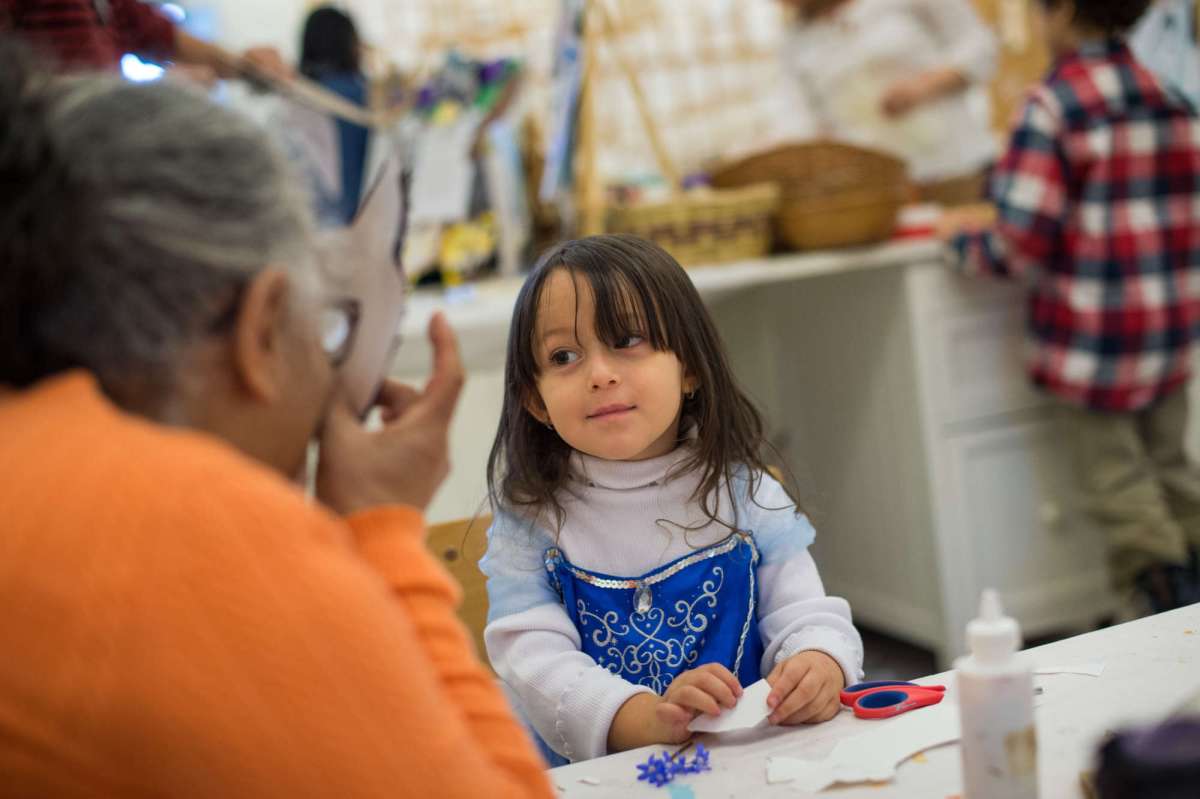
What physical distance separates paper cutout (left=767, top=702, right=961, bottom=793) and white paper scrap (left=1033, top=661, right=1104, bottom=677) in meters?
0.09

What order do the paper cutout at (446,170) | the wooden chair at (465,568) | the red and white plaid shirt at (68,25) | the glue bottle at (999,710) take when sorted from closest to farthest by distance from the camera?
1. the glue bottle at (999,710)
2. the wooden chair at (465,568)
3. the red and white plaid shirt at (68,25)
4. the paper cutout at (446,170)

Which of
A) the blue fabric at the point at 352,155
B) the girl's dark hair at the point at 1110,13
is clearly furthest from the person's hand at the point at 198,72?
the girl's dark hair at the point at 1110,13

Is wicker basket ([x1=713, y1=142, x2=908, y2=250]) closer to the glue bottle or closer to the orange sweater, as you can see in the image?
the glue bottle

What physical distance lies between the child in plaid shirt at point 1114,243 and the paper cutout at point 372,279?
181cm

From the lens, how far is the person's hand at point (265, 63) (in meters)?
1.88

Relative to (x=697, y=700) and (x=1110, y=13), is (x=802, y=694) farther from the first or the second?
(x=1110, y=13)

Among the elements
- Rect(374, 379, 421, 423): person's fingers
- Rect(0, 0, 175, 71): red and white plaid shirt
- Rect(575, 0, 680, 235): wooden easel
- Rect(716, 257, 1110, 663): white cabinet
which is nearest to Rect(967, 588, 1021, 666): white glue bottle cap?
Rect(374, 379, 421, 423): person's fingers

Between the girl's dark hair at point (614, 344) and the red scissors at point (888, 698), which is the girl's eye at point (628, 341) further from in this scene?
the red scissors at point (888, 698)

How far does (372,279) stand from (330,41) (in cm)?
250

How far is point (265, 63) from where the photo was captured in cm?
196

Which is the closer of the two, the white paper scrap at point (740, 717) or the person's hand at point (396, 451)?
the person's hand at point (396, 451)

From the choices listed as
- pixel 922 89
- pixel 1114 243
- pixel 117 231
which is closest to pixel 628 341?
A: pixel 117 231

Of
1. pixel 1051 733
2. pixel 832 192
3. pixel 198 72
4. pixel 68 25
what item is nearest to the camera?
pixel 1051 733

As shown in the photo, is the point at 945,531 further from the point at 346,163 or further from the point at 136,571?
the point at 136,571
